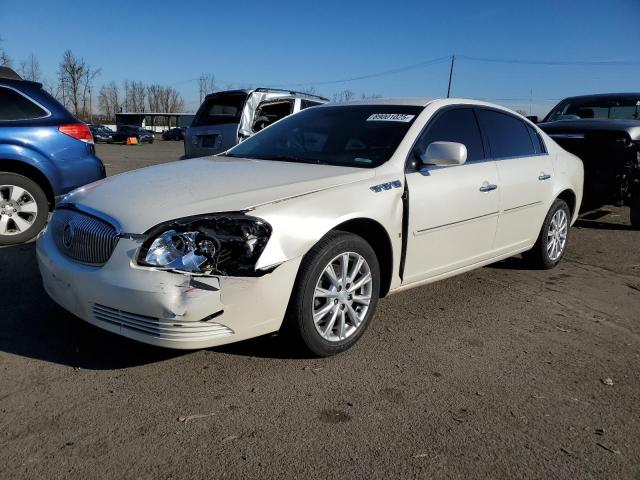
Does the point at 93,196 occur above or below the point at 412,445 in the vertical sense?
above

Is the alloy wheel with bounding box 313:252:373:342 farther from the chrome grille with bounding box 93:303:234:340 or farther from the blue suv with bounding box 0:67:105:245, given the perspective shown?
the blue suv with bounding box 0:67:105:245

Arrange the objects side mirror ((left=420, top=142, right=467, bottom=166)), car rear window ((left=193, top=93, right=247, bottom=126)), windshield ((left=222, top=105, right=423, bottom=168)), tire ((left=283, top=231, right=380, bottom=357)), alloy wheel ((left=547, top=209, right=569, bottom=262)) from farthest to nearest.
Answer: car rear window ((left=193, top=93, right=247, bottom=126)) < alloy wheel ((left=547, top=209, right=569, bottom=262)) < windshield ((left=222, top=105, right=423, bottom=168)) < side mirror ((left=420, top=142, right=467, bottom=166)) < tire ((left=283, top=231, right=380, bottom=357))

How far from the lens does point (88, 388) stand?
271 centimetres

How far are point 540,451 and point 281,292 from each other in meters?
1.40

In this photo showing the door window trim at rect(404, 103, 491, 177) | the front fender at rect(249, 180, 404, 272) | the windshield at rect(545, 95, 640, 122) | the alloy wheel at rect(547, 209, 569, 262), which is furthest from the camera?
the windshield at rect(545, 95, 640, 122)

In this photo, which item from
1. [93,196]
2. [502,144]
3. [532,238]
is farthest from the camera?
[532,238]

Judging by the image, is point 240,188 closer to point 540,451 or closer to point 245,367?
point 245,367

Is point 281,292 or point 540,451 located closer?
point 540,451

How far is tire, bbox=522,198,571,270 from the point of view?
5.02 meters

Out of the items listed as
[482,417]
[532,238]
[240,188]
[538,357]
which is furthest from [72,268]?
[532,238]

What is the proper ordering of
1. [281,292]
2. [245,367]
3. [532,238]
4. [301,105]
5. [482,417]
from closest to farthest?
1. [482,417]
2. [281,292]
3. [245,367]
4. [532,238]
5. [301,105]

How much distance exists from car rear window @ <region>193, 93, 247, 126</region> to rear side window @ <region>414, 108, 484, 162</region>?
5450 mm

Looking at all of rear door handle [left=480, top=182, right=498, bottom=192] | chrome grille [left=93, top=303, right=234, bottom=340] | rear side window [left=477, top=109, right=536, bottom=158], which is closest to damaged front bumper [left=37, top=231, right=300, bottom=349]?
chrome grille [left=93, top=303, right=234, bottom=340]

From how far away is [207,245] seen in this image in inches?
106
